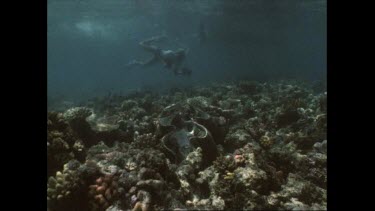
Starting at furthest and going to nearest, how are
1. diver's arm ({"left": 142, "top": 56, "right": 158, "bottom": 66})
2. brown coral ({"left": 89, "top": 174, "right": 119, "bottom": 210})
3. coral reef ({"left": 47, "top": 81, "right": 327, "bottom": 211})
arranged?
diver's arm ({"left": 142, "top": 56, "right": 158, "bottom": 66}) < coral reef ({"left": 47, "top": 81, "right": 327, "bottom": 211}) < brown coral ({"left": 89, "top": 174, "right": 119, "bottom": 210})

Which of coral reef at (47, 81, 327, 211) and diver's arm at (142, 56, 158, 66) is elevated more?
diver's arm at (142, 56, 158, 66)

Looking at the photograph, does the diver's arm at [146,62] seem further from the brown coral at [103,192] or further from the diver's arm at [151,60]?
the brown coral at [103,192]

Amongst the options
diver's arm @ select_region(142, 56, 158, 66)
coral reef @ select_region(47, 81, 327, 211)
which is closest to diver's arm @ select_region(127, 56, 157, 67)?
diver's arm @ select_region(142, 56, 158, 66)

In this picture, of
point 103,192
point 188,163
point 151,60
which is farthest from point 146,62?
point 103,192

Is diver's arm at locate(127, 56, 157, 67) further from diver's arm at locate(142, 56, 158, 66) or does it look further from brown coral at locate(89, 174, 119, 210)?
brown coral at locate(89, 174, 119, 210)

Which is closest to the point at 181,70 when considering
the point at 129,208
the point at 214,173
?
the point at 214,173

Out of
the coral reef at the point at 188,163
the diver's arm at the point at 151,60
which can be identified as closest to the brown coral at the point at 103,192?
the coral reef at the point at 188,163

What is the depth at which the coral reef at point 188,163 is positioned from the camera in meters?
6.04

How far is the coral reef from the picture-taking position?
604cm

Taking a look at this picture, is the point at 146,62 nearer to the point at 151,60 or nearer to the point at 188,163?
the point at 151,60

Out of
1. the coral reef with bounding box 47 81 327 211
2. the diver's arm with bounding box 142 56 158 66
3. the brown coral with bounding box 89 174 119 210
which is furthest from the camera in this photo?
the diver's arm with bounding box 142 56 158 66

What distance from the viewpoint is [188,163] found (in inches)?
301

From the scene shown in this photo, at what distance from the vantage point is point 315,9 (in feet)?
123
